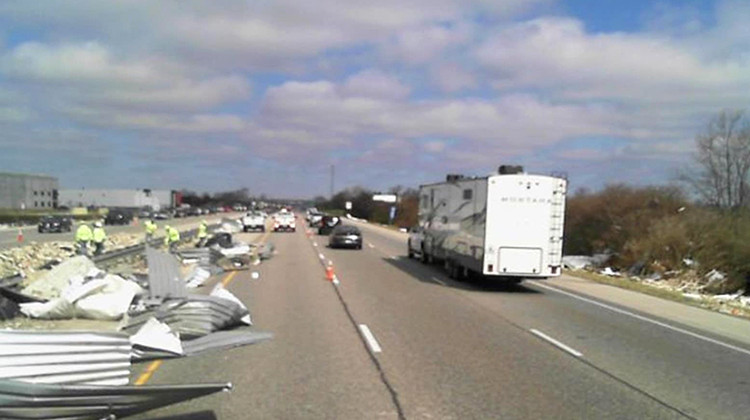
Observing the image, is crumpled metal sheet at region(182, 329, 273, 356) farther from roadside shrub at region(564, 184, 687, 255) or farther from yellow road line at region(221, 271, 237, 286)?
roadside shrub at region(564, 184, 687, 255)

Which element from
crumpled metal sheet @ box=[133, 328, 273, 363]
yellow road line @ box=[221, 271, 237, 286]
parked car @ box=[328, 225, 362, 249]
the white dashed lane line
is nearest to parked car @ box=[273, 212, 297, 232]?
parked car @ box=[328, 225, 362, 249]

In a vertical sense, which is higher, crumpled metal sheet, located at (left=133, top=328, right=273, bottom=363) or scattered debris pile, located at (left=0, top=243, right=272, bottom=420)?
scattered debris pile, located at (left=0, top=243, right=272, bottom=420)

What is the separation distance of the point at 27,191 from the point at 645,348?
477 feet

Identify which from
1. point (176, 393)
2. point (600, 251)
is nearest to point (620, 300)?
point (176, 393)

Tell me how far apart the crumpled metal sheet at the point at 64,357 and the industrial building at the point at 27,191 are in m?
137

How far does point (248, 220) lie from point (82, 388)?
6184 cm

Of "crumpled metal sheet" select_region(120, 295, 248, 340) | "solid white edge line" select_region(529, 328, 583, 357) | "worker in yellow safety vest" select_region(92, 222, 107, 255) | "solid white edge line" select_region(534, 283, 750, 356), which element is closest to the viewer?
"solid white edge line" select_region(529, 328, 583, 357)

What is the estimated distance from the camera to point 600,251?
4075cm

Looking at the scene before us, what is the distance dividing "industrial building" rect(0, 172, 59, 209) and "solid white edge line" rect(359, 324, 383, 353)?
133249 millimetres

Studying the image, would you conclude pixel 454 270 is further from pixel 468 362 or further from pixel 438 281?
pixel 468 362

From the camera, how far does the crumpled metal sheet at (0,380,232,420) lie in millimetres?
5852

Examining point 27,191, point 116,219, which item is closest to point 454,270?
point 116,219

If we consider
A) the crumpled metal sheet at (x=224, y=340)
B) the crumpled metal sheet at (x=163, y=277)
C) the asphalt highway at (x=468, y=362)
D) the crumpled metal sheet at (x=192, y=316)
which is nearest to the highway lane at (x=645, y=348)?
the asphalt highway at (x=468, y=362)

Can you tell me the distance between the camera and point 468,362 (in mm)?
9836
